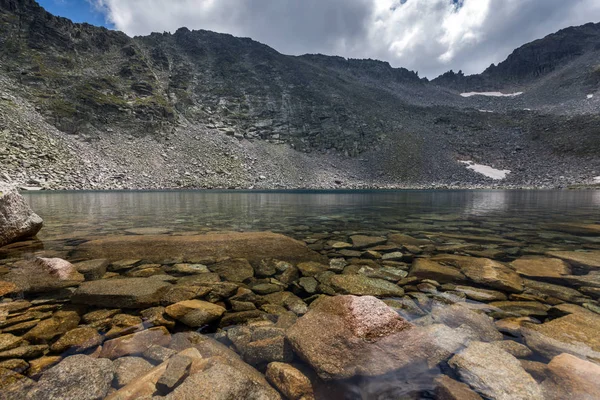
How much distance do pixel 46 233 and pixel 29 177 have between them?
1863 inches

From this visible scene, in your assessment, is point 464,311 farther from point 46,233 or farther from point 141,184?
point 141,184

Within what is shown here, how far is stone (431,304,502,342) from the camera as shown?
10.9 feet

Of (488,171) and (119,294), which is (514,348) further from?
(488,171)

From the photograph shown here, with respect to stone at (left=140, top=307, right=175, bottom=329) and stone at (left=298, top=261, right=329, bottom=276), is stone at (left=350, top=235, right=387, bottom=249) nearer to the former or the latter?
stone at (left=298, top=261, right=329, bottom=276)

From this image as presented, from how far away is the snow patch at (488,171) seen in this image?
71.9 m

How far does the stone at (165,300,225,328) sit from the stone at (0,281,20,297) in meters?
2.96

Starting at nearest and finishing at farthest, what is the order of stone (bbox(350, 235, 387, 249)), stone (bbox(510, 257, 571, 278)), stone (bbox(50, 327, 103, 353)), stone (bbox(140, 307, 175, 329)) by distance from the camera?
stone (bbox(50, 327, 103, 353)) < stone (bbox(140, 307, 175, 329)) < stone (bbox(510, 257, 571, 278)) < stone (bbox(350, 235, 387, 249))

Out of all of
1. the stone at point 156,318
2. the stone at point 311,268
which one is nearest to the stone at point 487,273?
the stone at point 311,268

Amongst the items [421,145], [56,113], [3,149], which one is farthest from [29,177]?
[421,145]

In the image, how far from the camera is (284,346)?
3152 millimetres

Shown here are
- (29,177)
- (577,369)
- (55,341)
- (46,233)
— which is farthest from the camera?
(29,177)

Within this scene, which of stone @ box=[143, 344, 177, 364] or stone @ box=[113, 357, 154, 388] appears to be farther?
stone @ box=[143, 344, 177, 364]

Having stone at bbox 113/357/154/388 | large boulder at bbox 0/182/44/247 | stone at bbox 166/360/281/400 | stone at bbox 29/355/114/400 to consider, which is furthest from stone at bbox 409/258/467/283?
large boulder at bbox 0/182/44/247

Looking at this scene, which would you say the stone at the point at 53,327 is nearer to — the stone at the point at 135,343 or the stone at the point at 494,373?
the stone at the point at 135,343
